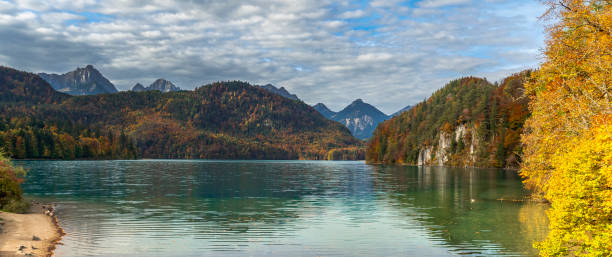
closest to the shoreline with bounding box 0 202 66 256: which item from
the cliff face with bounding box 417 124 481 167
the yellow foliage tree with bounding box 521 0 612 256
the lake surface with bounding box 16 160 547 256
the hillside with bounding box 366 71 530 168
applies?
the lake surface with bounding box 16 160 547 256

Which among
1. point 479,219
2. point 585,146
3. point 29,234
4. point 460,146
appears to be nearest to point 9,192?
point 29,234

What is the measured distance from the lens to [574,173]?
1909 cm

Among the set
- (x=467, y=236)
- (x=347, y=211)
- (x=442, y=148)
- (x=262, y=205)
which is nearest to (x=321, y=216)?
(x=347, y=211)

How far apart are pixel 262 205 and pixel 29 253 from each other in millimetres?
27789

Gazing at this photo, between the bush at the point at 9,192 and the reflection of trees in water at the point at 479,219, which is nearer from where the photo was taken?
the reflection of trees in water at the point at 479,219

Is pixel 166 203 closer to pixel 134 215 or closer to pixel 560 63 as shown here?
pixel 134 215

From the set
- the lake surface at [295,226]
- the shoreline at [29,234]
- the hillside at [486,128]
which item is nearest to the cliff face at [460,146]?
the hillside at [486,128]

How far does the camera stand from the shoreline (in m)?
23.2

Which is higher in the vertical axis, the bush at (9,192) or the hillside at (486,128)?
the hillside at (486,128)

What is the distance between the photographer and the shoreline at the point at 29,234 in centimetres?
2316

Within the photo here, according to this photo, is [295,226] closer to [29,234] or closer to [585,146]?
[29,234]

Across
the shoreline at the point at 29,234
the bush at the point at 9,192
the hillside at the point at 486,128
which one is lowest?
the shoreline at the point at 29,234

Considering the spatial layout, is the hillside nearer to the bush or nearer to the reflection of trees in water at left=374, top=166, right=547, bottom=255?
the reflection of trees in water at left=374, top=166, right=547, bottom=255

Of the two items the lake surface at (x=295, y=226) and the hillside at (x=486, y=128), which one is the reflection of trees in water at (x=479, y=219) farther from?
the hillside at (x=486, y=128)
